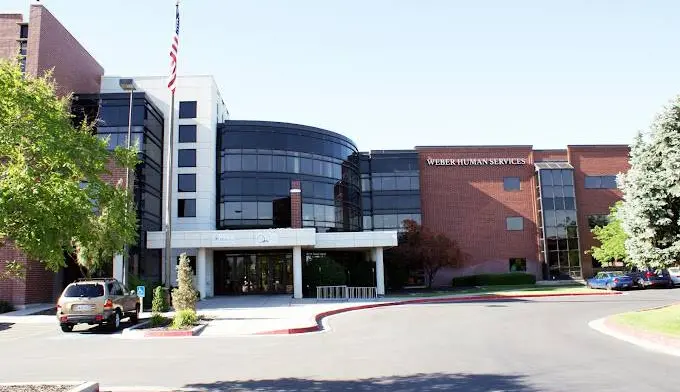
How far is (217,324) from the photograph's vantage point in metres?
19.8

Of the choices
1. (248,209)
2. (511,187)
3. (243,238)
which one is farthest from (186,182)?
(511,187)

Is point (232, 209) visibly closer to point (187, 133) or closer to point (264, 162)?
point (264, 162)

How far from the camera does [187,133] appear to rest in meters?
38.7

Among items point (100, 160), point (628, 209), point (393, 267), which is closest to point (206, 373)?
point (100, 160)

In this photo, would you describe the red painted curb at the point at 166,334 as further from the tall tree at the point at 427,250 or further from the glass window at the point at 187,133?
the tall tree at the point at 427,250

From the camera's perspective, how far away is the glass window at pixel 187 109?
128 ft

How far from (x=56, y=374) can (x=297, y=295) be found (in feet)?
74.4

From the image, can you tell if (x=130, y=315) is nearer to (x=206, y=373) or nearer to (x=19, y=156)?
(x=206, y=373)

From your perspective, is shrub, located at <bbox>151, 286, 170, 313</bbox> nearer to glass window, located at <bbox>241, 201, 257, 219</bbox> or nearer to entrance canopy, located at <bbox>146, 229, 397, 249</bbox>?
entrance canopy, located at <bbox>146, 229, 397, 249</bbox>

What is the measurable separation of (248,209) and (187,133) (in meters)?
6.91

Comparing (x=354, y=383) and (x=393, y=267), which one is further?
(x=393, y=267)

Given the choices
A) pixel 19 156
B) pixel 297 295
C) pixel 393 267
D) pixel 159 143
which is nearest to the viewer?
pixel 19 156

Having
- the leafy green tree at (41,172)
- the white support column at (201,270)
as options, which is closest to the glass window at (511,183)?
the white support column at (201,270)

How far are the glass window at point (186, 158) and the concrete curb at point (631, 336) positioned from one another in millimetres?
28208
